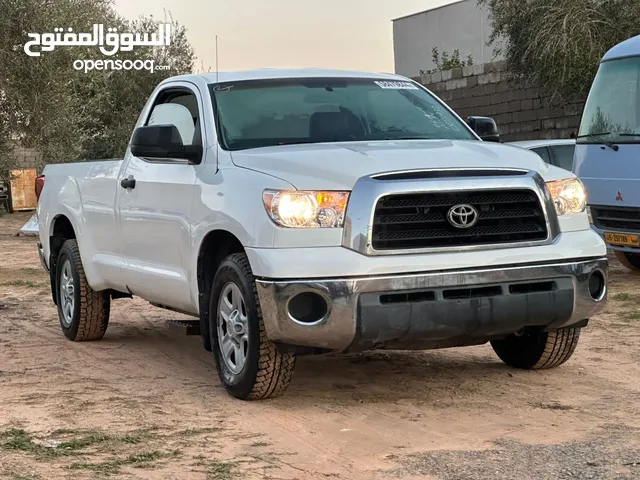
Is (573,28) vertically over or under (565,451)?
over

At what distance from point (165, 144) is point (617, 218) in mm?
6468

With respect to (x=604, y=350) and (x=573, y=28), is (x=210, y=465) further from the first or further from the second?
(x=573, y=28)

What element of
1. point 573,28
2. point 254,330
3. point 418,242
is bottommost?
point 254,330

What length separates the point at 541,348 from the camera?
7484mm

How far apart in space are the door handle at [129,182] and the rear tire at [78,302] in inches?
51.7

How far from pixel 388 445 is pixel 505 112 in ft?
74.0

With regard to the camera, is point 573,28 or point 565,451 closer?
point 565,451

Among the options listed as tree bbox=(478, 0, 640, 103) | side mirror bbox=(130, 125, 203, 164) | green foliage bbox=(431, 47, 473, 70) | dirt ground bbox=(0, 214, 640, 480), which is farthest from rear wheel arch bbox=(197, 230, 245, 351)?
green foliage bbox=(431, 47, 473, 70)

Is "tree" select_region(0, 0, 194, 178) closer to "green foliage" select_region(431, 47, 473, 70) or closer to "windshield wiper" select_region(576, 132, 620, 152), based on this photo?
"green foliage" select_region(431, 47, 473, 70)

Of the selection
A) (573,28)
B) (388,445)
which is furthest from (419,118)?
(573,28)

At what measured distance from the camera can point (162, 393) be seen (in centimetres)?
726

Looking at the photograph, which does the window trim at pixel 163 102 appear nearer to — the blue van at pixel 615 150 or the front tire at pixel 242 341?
the front tire at pixel 242 341

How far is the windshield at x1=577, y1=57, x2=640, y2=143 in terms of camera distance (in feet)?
40.9

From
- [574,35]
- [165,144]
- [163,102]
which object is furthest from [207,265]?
[574,35]
